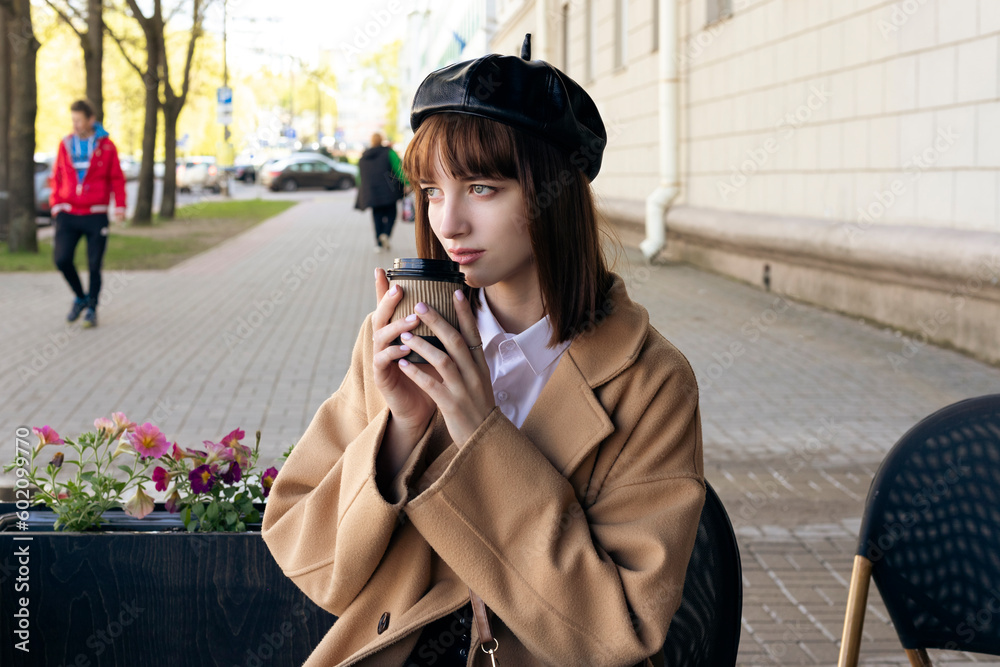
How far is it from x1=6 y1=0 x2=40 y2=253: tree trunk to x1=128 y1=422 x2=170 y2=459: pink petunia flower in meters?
14.7

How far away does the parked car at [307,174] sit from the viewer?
2012 inches

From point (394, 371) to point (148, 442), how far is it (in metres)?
0.87

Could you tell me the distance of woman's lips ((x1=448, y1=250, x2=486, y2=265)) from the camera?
171 cm

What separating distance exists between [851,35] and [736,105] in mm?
3133

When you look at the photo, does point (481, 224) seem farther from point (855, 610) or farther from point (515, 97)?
point (855, 610)

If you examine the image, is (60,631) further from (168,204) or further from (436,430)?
(168,204)

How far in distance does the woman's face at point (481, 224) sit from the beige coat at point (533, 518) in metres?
0.18

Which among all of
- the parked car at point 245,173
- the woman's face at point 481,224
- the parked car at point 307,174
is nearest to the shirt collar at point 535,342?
the woman's face at point 481,224

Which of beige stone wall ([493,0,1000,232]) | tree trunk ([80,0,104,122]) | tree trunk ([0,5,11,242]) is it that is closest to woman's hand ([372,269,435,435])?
beige stone wall ([493,0,1000,232])

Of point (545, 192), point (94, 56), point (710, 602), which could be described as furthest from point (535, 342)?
point (94, 56)

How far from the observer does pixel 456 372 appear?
1.54 m

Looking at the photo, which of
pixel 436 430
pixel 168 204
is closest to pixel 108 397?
pixel 436 430

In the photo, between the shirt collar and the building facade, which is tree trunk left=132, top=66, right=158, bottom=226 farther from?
the shirt collar

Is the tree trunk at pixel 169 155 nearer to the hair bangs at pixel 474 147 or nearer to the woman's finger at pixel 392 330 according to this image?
the hair bangs at pixel 474 147
